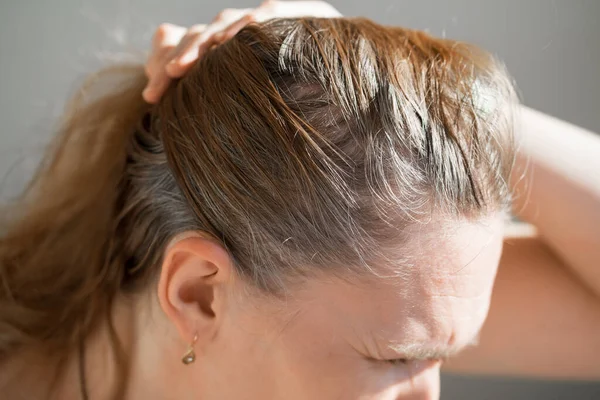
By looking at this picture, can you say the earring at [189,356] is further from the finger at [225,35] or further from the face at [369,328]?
the finger at [225,35]

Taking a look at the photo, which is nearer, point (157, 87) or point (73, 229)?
point (157, 87)

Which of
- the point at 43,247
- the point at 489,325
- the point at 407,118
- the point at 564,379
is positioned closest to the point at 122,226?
the point at 43,247

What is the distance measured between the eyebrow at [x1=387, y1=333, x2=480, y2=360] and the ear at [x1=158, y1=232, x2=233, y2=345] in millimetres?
174

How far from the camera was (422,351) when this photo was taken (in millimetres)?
632

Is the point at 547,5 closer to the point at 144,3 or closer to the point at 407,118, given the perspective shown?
the point at 407,118

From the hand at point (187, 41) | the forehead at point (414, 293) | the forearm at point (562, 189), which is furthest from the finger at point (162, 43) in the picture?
the forearm at point (562, 189)

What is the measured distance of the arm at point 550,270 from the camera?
84 cm

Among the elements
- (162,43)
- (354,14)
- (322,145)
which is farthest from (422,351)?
(354,14)

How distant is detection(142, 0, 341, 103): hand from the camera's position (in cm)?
70

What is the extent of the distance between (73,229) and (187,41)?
32 centimetres

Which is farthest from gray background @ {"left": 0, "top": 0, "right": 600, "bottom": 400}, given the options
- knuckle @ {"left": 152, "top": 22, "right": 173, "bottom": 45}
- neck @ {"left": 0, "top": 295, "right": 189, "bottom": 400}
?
neck @ {"left": 0, "top": 295, "right": 189, "bottom": 400}

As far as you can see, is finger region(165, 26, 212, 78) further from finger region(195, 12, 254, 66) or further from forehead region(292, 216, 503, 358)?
forehead region(292, 216, 503, 358)

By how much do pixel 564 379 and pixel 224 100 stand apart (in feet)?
2.14

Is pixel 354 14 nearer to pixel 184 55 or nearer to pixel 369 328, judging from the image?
pixel 184 55
